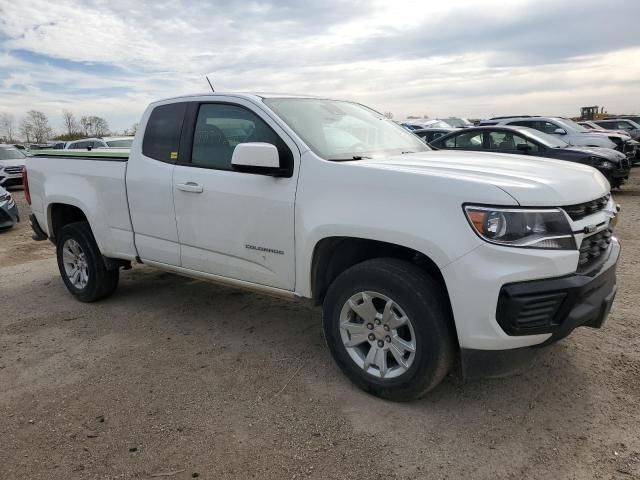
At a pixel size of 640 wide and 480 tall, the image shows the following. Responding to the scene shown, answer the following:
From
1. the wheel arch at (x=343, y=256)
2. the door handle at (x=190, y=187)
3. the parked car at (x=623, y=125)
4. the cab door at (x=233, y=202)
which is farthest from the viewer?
the parked car at (x=623, y=125)

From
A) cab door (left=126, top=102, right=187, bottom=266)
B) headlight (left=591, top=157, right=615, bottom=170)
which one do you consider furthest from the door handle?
headlight (left=591, top=157, right=615, bottom=170)

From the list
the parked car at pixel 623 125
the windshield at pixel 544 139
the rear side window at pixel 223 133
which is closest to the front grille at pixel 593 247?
the rear side window at pixel 223 133

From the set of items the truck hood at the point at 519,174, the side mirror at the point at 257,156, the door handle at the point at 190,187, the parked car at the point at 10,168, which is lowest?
the parked car at the point at 10,168

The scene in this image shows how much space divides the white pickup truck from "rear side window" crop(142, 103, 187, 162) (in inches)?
0.5

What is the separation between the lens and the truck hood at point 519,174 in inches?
103

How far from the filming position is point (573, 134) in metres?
13.7

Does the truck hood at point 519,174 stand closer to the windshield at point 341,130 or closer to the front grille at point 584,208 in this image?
the front grille at point 584,208

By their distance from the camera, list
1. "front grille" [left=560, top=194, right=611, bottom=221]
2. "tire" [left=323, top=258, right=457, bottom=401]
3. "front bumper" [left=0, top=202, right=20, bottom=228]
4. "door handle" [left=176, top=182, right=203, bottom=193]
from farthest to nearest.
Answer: "front bumper" [left=0, top=202, right=20, bottom=228] → "door handle" [left=176, top=182, right=203, bottom=193] → "tire" [left=323, top=258, right=457, bottom=401] → "front grille" [left=560, top=194, right=611, bottom=221]

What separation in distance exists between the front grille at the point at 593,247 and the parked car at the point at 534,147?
7463 millimetres

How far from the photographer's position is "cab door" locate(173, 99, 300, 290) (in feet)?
11.2

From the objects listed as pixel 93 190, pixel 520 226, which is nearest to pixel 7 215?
pixel 93 190

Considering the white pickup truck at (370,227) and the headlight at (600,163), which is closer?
the white pickup truck at (370,227)

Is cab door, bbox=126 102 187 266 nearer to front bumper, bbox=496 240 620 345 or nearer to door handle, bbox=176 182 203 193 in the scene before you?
door handle, bbox=176 182 203 193

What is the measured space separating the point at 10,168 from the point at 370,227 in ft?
58.0
